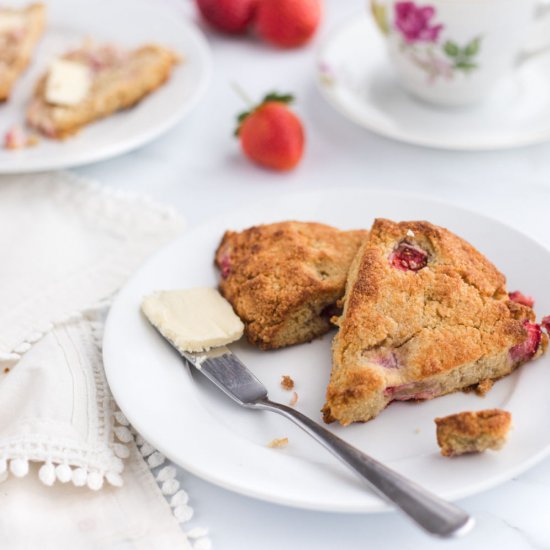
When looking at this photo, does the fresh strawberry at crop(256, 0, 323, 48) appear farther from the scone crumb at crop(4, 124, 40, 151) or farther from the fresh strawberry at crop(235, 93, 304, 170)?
the scone crumb at crop(4, 124, 40, 151)

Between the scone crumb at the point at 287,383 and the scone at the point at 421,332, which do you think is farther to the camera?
the scone crumb at the point at 287,383

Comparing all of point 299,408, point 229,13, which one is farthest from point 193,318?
point 229,13

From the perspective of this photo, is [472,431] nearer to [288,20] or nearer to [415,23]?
[415,23]

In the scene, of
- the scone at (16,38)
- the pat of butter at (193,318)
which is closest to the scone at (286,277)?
the pat of butter at (193,318)

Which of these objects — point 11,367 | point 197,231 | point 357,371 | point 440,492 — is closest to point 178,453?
point 357,371

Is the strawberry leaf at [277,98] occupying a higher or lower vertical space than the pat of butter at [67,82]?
higher

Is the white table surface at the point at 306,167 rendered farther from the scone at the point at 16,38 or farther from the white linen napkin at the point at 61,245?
the scone at the point at 16,38

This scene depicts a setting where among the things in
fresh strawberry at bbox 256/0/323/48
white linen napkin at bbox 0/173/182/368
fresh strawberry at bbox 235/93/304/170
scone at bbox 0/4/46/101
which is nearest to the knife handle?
white linen napkin at bbox 0/173/182/368

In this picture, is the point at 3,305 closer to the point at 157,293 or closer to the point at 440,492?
the point at 157,293
